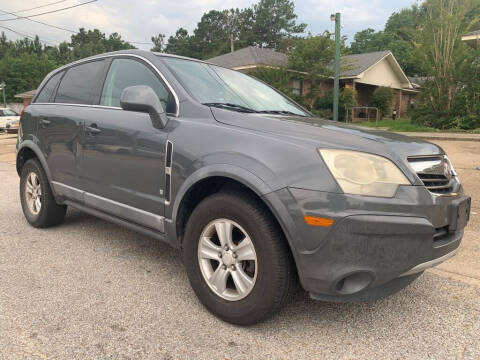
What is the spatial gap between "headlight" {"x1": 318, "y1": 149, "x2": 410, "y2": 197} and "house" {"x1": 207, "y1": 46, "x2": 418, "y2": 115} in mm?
20788

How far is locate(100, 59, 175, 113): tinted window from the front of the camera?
2.96 m

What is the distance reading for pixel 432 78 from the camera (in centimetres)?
1614

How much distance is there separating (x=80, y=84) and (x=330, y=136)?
8.68ft

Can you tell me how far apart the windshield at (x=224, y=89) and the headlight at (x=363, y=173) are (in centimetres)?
98

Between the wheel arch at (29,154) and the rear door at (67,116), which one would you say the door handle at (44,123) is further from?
the wheel arch at (29,154)

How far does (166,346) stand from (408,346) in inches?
52.4

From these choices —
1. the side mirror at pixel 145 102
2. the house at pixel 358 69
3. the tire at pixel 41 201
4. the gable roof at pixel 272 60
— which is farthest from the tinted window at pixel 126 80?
the gable roof at pixel 272 60

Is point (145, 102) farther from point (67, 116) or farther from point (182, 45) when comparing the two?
point (182, 45)

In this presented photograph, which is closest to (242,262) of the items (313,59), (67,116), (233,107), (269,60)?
(233,107)

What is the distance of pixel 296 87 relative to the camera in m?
24.1

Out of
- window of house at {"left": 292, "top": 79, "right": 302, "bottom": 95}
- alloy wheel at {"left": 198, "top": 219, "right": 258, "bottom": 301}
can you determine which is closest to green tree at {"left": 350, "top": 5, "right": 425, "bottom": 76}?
window of house at {"left": 292, "top": 79, "right": 302, "bottom": 95}

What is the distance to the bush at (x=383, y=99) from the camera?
28156 mm

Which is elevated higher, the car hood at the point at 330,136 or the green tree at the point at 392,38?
the green tree at the point at 392,38

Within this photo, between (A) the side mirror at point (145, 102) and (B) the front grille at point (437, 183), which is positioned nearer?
(B) the front grille at point (437, 183)
